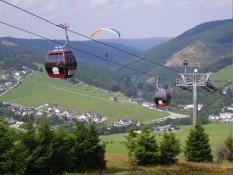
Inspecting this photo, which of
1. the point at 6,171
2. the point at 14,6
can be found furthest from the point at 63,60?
the point at 6,171

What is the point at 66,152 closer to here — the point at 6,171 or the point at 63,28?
the point at 6,171

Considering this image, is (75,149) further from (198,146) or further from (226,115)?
(226,115)

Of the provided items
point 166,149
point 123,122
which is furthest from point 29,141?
point 123,122

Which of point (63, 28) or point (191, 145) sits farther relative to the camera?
point (191, 145)

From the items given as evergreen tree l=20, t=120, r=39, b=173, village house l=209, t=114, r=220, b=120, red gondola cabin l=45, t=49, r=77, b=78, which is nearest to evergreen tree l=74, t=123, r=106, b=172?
evergreen tree l=20, t=120, r=39, b=173

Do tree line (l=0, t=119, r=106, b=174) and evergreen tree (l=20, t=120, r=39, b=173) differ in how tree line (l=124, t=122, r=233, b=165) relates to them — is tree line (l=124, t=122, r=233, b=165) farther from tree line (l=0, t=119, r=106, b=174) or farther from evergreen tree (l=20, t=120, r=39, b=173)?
evergreen tree (l=20, t=120, r=39, b=173)

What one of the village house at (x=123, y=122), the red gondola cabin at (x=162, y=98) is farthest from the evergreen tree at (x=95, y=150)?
the village house at (x=123, y=122)
